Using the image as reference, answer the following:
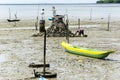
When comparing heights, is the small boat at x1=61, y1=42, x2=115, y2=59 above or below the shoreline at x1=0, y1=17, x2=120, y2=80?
above

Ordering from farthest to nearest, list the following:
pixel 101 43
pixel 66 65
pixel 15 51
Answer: pixel 101 43, pixel 15 51, pixel 66 65

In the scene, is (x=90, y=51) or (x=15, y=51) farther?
(x=15, y=51)

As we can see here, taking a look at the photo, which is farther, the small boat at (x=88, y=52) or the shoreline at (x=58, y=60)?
the small boat at (x=88, y=52)

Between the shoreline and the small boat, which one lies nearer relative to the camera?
the shoreline

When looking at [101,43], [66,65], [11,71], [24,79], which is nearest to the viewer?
[24,79]

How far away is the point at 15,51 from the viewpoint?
28.1 metres

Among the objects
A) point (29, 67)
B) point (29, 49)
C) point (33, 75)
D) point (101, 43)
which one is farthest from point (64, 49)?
point (33, 75)

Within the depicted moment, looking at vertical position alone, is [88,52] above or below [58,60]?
above

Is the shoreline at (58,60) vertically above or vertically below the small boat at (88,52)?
below

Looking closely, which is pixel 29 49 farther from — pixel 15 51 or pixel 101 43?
pixel 101 43

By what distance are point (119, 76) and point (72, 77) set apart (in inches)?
102

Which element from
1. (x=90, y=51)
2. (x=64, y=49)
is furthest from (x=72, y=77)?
(x=64, y=49)

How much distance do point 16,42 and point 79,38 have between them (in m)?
6.31

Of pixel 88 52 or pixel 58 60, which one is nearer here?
pixel 58 60
